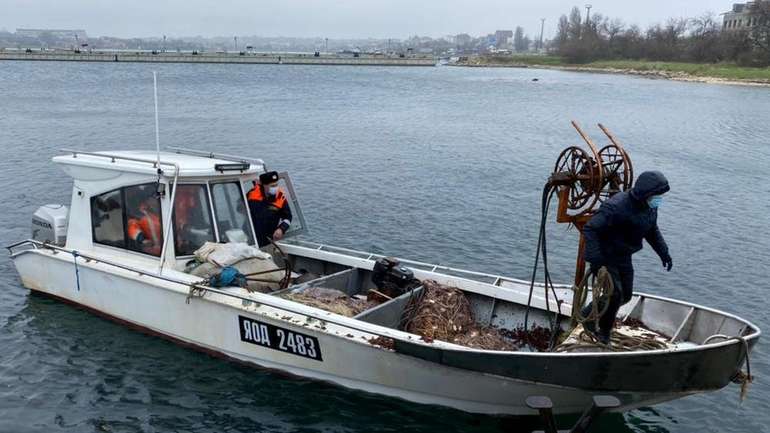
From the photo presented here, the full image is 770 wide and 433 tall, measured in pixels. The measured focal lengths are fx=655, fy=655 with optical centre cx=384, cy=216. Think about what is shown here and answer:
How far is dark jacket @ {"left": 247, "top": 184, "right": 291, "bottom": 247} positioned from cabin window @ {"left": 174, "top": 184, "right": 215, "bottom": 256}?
2.71ft

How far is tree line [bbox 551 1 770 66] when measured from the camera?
3708 inches

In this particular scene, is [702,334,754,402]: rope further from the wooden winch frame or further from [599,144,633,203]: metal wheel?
[599,144,633,203]: metal wheel

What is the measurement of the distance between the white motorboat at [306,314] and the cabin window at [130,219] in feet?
0.08

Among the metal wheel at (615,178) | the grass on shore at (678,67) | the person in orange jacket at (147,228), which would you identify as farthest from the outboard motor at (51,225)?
the grass on shore at (678,67)

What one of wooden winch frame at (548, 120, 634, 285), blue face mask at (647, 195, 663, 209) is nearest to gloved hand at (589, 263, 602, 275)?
wooden winch frame at (548, 120, 634, 285)

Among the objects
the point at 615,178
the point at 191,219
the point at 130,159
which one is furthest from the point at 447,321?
the point at 130,159

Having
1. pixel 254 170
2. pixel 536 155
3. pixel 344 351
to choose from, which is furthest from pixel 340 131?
pixel 344 351

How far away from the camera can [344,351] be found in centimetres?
744

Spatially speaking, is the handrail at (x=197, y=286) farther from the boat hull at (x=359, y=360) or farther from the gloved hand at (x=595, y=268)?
the gloved hand at (x=595, y=268)

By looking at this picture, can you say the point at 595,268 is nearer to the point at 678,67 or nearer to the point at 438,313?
the point at 438,313

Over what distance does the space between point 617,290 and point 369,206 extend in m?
12.2

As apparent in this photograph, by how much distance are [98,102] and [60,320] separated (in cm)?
3668

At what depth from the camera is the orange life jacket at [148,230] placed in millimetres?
8969

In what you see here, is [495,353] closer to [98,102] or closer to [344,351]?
[344,351]
